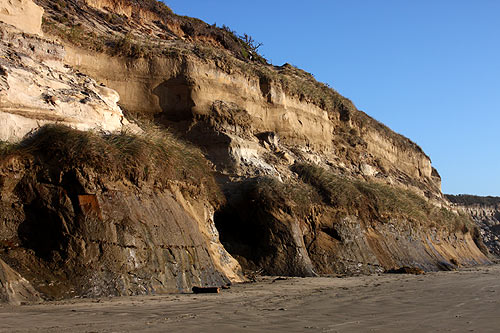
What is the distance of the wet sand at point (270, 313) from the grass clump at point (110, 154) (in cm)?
264

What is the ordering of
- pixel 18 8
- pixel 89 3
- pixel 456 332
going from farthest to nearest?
pixel 89 3 < pixel 18 8 < pixel 456 332

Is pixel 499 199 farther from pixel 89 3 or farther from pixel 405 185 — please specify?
pixel 89 3

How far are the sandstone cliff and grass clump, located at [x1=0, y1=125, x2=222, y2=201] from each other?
0.03m

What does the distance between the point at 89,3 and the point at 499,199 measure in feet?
154

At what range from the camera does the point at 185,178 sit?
1130cm

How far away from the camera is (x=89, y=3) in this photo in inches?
715

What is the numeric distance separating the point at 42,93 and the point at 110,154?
7.48ft

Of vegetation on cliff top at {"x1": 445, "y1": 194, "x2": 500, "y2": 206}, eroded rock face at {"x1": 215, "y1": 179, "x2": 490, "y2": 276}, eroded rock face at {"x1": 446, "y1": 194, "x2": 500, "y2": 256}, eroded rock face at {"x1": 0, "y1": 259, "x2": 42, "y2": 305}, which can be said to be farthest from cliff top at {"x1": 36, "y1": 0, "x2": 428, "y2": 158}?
vegetation on cliff top at {"x1": 445, "y1": 194, "x2": 500, "y2": 206}

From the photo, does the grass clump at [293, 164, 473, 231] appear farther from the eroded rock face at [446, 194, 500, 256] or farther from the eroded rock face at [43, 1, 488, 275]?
the eroded rock face at [446, 194, 500, 256]

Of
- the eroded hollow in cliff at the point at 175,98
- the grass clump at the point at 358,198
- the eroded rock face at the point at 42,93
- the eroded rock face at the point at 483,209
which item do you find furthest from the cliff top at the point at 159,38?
the eroded rock face at the point at 483,209

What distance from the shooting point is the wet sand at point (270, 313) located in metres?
4.90

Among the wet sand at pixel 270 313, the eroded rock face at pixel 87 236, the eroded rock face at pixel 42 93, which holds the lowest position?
the wet sand at pixel 270 313

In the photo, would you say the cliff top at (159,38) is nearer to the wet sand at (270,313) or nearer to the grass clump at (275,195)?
the grass clump at (275,195)

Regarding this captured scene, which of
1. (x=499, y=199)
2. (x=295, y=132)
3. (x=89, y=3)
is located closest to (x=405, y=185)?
(x=295, y=132)
